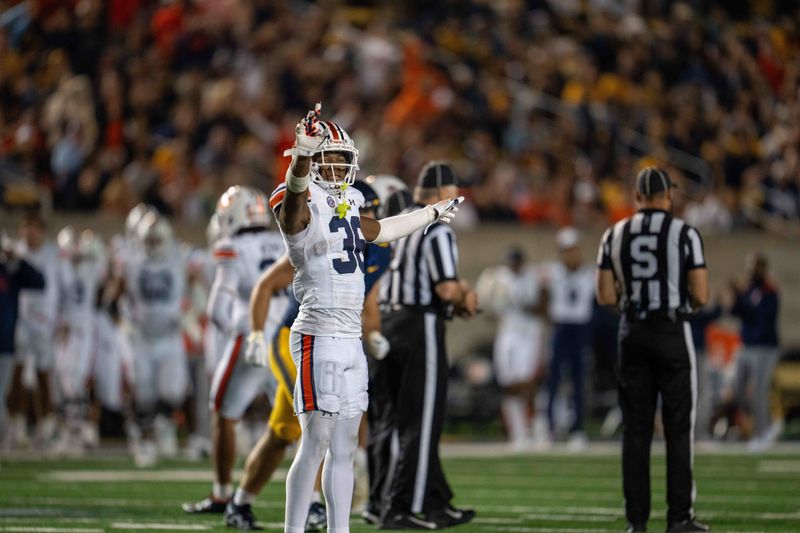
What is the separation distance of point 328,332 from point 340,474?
586mm

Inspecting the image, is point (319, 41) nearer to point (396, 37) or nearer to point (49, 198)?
point (396, 37)

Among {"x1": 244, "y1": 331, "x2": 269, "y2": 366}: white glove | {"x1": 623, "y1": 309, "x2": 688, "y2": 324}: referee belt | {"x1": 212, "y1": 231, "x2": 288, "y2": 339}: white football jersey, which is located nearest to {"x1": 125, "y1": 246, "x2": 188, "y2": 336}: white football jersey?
{"x1": 212, "y1": 231, "x2": 288, "y2": 339}: white football jersey

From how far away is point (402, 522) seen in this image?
830cm

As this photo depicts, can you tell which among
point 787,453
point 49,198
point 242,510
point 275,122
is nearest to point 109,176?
point 49,198

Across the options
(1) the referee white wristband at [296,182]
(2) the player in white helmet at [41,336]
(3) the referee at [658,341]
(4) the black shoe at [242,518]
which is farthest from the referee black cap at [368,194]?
(2) the player in white helmet at [41,336]

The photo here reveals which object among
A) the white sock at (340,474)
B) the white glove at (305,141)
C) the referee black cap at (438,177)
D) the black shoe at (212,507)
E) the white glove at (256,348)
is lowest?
the black shoe at (212,507)

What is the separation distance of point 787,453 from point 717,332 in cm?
363

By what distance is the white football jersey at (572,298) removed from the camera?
15766 mm

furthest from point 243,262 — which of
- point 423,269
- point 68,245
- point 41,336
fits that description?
point 68,245

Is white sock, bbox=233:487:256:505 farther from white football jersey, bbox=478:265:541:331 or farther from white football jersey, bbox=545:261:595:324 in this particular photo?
white football jersey, bbox=478:265:541:331

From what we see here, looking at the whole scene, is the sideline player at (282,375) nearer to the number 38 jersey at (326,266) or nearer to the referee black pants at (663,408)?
the number 38 jersey at (326,266)

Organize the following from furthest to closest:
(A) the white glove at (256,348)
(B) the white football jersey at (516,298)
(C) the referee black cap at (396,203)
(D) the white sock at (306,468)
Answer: (B) the white football jersey at (516,298), (C) the referee black cap at (396,203), (A) the white glove at (256,348), (D) the white sock at (306,468)

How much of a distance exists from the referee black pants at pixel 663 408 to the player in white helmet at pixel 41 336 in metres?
7.54

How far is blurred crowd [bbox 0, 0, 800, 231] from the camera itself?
18062 millimetres
